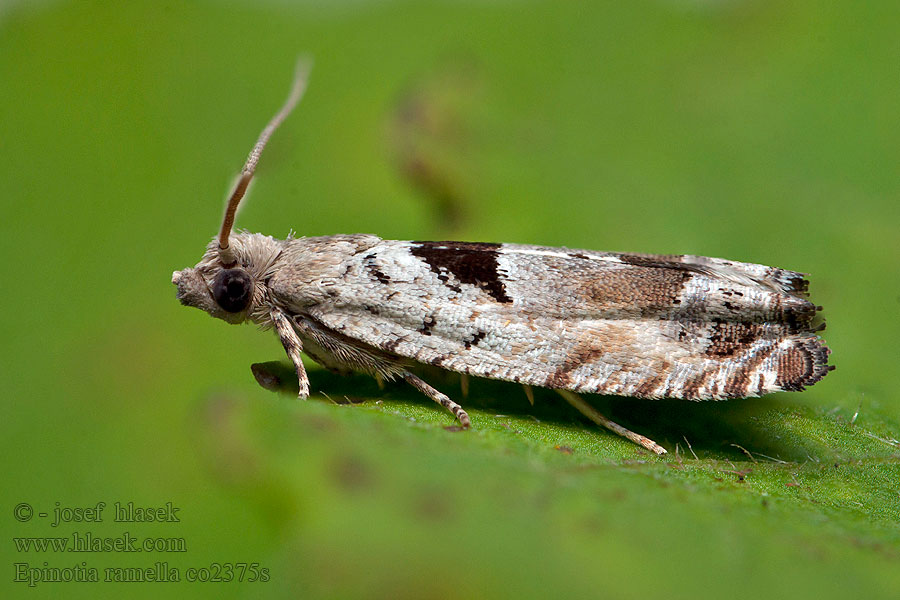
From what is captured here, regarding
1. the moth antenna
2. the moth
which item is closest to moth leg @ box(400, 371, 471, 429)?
the moth

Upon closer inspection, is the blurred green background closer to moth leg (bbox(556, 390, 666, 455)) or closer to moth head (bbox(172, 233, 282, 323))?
moth leg (bbox(556, 390, 666, 455))

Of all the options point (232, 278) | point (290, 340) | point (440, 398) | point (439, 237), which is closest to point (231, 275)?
point (232, 278)

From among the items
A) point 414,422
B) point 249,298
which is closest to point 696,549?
point 414,422

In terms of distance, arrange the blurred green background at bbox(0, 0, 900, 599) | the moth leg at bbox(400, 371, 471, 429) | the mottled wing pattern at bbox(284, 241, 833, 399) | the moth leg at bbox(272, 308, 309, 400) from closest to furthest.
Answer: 1. the blurred green background at bbox(0, 0, 900, 599)
2. the moth leg at bbox(400, 371, 471, 429)
3. the mottled wing pattern at bbox(284, 241, 833, 399)
4. the moth leg at bbox(272, 308, 309, 400)

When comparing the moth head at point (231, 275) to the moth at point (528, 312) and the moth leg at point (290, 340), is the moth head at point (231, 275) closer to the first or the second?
the moth at point (528, 312)

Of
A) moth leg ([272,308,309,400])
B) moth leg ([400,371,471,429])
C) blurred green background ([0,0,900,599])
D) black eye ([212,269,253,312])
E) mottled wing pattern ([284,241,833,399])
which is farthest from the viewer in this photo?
black eye ([212,269,253,312])

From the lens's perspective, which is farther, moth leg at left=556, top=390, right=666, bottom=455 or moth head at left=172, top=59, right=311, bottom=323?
moth head at left=172, top=59, right=311, bottom=323

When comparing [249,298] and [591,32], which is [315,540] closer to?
[249,298]

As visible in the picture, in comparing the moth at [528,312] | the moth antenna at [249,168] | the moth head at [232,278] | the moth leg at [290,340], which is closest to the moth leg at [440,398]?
the moth at [528,312]

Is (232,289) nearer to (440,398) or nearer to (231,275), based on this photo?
(231,275)
